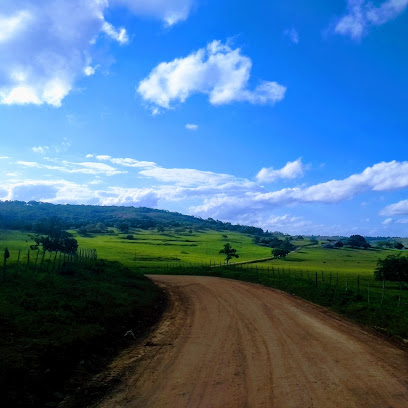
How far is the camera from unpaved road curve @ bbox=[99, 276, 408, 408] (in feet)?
35.0

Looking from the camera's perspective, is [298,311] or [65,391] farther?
[298,311]

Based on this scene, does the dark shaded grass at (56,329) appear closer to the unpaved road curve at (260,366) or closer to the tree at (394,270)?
the unpaved road curve at (260,366)

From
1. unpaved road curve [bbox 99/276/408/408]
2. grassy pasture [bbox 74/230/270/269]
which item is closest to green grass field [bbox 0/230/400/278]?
grassy pasture [bbox 74/230/270/269]

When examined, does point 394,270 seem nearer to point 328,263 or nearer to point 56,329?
point 328,263

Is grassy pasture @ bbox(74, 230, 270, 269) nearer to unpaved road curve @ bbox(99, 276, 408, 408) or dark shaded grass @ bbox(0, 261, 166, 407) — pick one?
dark shaded grass @ bbox(0, 261, 166, 407)

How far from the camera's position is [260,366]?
13477 mm

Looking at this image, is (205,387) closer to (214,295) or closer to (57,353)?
(57,353)

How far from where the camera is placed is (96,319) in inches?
744

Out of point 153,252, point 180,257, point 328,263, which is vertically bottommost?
point 180,257

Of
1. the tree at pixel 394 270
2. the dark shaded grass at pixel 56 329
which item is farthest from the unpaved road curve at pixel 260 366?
the tree at pixel 394 270

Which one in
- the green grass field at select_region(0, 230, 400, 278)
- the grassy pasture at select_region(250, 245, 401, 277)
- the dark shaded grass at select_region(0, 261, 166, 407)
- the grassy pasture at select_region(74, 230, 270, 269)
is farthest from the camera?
the grassy pasture at select_region(74, 230, 270, 269)

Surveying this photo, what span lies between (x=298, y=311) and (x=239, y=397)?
16360mm

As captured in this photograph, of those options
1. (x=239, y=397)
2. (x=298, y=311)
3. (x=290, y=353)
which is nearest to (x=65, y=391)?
(x=239, y=397)

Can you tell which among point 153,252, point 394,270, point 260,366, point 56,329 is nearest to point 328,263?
point 394,270
